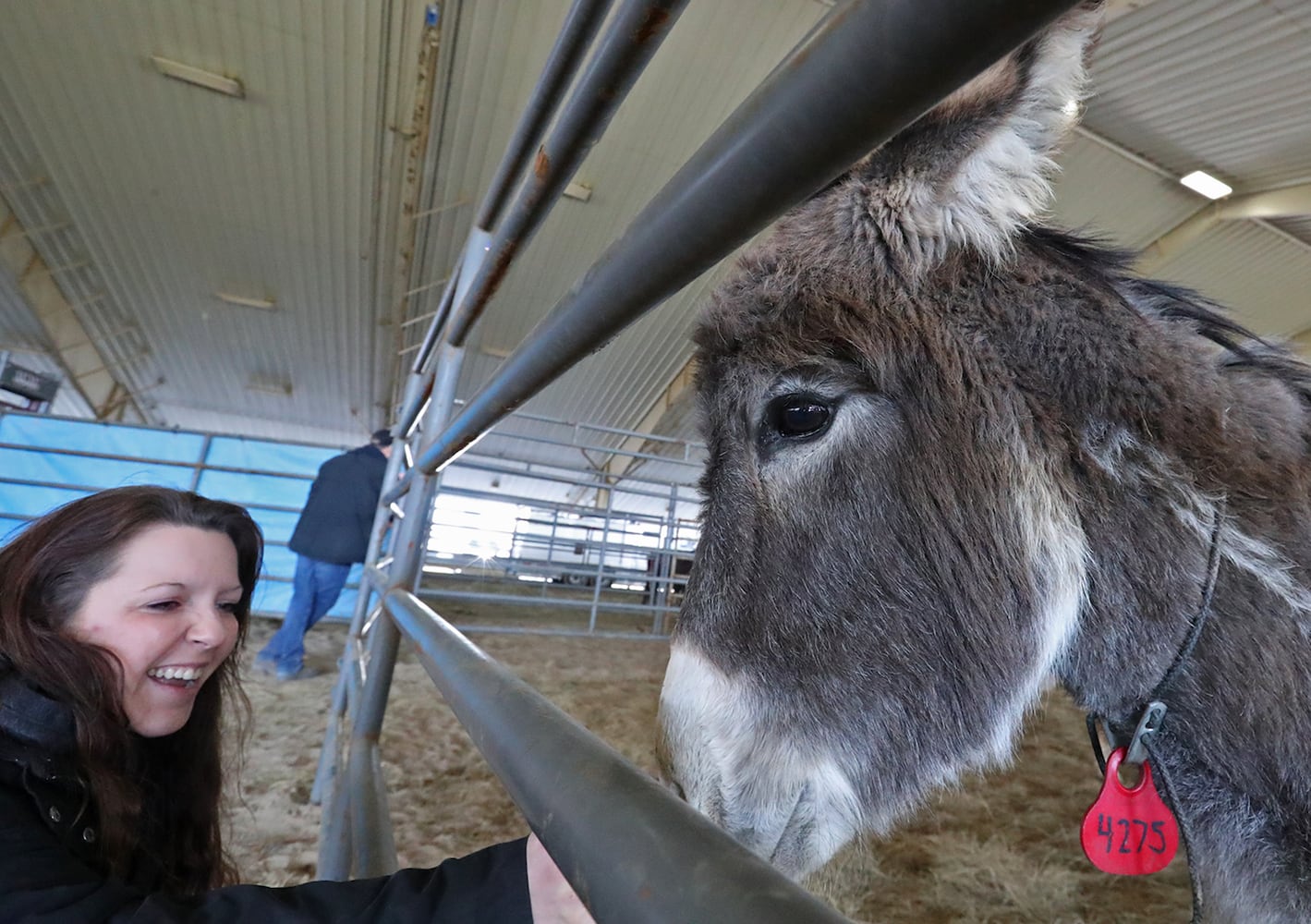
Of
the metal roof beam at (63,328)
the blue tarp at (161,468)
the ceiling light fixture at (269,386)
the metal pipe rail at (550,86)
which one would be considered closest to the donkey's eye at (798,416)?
the metal pipe rail at (550,86)

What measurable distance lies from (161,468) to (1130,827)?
27.3ft

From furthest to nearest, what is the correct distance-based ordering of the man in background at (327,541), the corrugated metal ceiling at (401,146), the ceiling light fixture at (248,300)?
the ceiling light fixture at (248,300) → the corrugated metal ceiling at (401,146) → the man in background at (327,541)

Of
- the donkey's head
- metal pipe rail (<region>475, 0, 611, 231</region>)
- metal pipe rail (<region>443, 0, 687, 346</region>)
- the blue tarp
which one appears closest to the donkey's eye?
the donkey's head

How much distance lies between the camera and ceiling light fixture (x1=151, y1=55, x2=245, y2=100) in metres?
7.04

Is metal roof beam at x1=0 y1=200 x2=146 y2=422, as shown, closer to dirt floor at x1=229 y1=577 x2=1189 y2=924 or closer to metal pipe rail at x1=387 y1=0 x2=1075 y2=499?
dirt floor at x1=229 y1=577 x2=1189 y2=924

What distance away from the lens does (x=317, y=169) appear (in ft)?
28.0

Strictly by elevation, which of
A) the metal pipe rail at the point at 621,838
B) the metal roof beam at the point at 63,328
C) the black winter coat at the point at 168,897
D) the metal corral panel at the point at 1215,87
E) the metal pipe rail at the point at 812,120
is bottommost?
the black winter coat at the point at 168,897

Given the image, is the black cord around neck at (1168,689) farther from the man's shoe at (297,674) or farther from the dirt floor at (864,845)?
the man's shoe at (297,674)

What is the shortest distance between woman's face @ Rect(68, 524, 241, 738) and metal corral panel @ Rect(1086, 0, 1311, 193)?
6984mm

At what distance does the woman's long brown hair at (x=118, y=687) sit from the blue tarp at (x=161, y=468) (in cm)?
556

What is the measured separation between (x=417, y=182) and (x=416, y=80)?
1.70 m

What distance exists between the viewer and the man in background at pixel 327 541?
14.7ft

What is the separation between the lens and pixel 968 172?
1096 mm

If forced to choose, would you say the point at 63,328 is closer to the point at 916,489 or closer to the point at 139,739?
the point at 139,739
